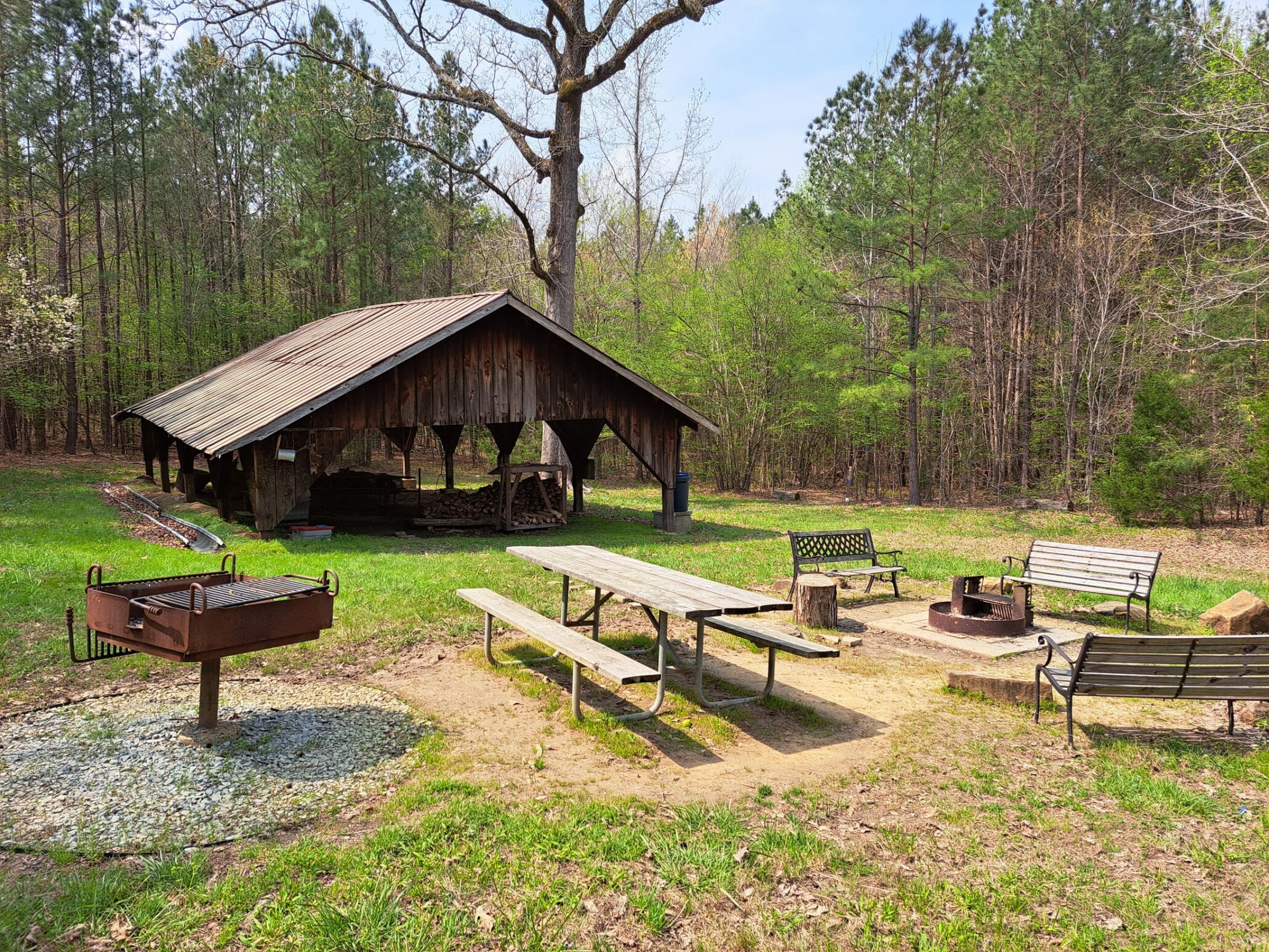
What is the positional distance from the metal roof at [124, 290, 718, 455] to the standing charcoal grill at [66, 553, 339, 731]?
6353 mm

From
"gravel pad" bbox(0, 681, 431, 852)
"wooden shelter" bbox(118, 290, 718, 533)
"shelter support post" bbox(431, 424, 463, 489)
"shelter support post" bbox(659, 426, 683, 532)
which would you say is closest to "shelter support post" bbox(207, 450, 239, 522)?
"wooden shelter" bbox(118, 290, 718, 533)

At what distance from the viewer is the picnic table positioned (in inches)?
204

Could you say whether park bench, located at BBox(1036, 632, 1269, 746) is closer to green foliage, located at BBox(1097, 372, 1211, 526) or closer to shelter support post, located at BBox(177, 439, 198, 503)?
green foliage, located at BBox(1097, 372, 1211, 526)

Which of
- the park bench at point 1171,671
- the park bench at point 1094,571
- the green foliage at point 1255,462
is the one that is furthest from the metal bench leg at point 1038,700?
the green foliage at point 1255,462

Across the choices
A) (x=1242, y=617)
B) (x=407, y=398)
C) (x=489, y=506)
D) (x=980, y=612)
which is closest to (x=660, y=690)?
(x=980, y=612)

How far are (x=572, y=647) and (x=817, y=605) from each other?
3850mm

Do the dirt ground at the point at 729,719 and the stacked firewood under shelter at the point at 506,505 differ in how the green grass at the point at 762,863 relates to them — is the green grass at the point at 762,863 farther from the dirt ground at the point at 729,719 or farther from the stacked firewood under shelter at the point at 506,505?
the stacked firewood under shelter at the point at 506,505

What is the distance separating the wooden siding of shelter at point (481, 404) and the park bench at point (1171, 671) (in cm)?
986

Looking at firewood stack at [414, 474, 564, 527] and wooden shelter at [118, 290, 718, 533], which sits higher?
wooden shelter at [118, 290, 718, 533]

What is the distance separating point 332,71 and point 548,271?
35.4 ft

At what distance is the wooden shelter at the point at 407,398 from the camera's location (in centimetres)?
1202

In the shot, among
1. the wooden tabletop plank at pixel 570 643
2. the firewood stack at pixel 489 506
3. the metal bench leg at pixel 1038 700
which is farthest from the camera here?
the firewood stack at pixel 489 506

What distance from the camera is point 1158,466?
52.2ft

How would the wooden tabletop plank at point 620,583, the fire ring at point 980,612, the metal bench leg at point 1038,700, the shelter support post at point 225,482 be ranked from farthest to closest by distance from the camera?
the shelter support post at point 225,482
the fire ring at point 980,612
the metal bench leg at point 1038,700
the wooden tabletop plank at point 620,583
